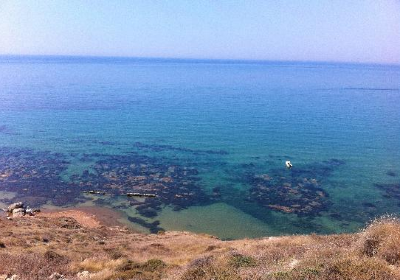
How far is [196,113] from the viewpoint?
75875mm

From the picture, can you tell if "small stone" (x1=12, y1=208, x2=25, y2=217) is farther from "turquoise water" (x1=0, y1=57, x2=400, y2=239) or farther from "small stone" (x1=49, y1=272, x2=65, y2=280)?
"small stone" (x1=49, y1=272, x2=65, y2=280)

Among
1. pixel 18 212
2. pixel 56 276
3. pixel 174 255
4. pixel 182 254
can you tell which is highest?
pixel 56 276

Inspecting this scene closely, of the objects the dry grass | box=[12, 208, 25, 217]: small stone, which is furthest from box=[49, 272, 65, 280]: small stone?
box=[12, 208, 25, 217]: small stone

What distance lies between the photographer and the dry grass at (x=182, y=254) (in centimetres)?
1133

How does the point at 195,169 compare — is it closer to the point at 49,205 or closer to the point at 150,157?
the point at 150,157

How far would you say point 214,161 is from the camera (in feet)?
155

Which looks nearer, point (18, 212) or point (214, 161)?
point (18, 212)

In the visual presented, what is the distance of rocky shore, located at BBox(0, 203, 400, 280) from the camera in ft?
37.6

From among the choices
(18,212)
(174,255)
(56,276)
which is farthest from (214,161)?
(56,276)

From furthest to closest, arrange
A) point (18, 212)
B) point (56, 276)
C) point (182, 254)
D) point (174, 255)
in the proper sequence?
point (18, 212)
point (174, 255)
point (182, 254)
point (56, 276)

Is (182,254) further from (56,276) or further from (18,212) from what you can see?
(18,212)

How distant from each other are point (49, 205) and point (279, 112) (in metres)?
57.3

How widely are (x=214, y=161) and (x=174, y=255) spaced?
86.1 feet

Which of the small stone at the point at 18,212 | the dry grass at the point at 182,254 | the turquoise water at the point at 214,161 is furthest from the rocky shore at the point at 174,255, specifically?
the turquoise water at the point at 214,161
